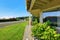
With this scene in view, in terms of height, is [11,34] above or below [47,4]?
below

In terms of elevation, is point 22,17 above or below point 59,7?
below

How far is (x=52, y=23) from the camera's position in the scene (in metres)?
11.8

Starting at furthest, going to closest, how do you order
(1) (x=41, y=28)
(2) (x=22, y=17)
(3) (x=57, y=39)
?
1. (2) (x=22, y=17)
2. (1) (x=41, y=28)
3. (3) (x=57, y=39)

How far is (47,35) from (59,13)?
216cm

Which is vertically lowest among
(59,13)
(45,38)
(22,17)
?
(22,17)

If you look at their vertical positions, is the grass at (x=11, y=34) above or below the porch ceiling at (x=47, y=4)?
below

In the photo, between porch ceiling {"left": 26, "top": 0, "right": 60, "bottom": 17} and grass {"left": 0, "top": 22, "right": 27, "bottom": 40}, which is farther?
grass {"left": 0, "top": 22, "right": 27, "bottom": 40}

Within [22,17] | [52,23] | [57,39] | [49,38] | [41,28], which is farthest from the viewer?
[22,17]

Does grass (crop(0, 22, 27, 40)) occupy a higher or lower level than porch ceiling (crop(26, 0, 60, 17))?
lower

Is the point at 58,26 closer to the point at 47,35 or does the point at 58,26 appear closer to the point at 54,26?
the point at 54,26

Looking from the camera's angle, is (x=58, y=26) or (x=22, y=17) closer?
(x=58, y=26)

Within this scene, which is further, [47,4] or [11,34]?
[11,34]

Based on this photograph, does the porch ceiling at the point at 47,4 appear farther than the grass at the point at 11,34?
No

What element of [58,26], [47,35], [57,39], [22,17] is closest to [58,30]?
[58,26]
